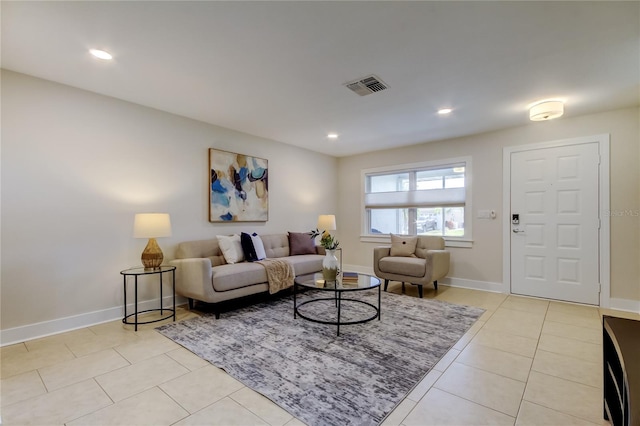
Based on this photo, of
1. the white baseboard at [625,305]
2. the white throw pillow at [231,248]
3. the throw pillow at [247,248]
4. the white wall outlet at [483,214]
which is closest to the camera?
the white baseboard at [625,305]

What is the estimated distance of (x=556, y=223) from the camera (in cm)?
383

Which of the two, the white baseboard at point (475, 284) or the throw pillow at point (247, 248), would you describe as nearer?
the throw pillow at point (247, 248)

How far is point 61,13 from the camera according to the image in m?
1.85

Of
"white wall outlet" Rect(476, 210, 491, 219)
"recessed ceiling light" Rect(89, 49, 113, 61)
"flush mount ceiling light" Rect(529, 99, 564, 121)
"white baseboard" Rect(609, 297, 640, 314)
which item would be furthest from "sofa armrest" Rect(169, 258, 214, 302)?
"white baseboard" Rect(609, 297, 640, 314)

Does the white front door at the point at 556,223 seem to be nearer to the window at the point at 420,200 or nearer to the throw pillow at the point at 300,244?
the window at the point at 420,200

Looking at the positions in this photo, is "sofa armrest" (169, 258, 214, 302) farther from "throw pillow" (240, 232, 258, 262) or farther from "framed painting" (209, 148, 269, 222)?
"framed painting" (209, 148, 269, 222)

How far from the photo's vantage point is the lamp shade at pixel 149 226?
9.73ft

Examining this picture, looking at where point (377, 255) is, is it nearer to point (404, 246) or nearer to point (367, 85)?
point (404, 246)

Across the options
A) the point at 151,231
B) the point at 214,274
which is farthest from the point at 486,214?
the point at 151,231

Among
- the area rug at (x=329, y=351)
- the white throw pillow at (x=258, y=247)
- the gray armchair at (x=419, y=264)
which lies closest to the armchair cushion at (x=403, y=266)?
the gray armchair at (x=419, y=264)

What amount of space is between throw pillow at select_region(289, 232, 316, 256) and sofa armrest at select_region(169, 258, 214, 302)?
1639 mm

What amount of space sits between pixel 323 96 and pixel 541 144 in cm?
306

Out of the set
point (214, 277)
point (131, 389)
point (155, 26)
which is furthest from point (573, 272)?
point (155, 26)

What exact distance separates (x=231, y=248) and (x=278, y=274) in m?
0.69
